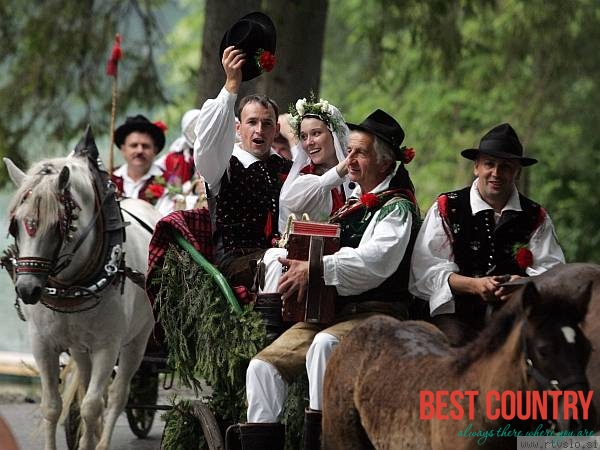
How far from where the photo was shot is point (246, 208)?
24.2ft

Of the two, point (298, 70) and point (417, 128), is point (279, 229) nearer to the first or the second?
point (298, 70)

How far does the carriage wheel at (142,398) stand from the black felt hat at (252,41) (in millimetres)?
3429

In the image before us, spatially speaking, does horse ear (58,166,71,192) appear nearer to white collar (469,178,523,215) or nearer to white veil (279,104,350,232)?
white veil (279,104,350,232)

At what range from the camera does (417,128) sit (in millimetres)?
20391

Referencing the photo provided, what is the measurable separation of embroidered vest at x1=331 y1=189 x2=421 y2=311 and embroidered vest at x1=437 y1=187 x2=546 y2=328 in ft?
0.70

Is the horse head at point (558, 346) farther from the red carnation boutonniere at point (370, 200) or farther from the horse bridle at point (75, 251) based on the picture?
the horse bridle at point (75, 251)

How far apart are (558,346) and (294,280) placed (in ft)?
6.30

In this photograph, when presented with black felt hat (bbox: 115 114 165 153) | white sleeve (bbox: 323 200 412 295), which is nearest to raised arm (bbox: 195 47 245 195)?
white sleeve (bbox: 323 200 412 295)

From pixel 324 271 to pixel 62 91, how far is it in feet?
26.7

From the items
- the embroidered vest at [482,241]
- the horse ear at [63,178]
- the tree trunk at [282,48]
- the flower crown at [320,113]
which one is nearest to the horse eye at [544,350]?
the embroidered vest at [482,241]

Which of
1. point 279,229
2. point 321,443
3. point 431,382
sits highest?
point 279,229

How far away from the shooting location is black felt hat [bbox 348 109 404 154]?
21.0ft

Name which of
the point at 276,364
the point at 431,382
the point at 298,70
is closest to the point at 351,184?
the point at 276,364

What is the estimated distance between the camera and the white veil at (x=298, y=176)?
23.5 ft
